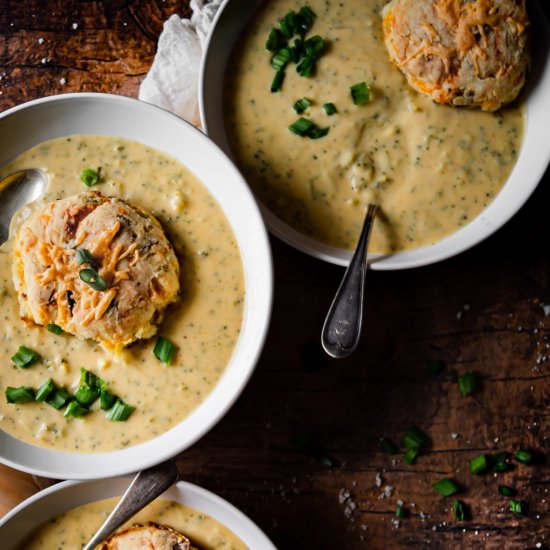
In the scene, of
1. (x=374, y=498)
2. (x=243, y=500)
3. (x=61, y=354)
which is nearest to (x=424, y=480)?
(x=374, y=498)

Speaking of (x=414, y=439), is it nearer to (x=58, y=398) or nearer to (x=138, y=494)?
(x=138, y=494)

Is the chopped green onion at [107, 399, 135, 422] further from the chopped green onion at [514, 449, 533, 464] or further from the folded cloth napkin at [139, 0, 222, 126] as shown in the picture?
the chopped green onion at [514, 449, 533, 464]

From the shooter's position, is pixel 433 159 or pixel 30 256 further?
pixel 433 159

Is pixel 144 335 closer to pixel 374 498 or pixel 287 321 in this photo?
pixel 287 321

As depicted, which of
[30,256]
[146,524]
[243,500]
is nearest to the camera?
[30,256]

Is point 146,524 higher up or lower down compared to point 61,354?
lower down

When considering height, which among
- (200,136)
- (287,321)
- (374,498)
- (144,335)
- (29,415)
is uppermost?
(200,136)

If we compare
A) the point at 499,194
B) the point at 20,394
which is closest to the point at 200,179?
the point at 20,394
